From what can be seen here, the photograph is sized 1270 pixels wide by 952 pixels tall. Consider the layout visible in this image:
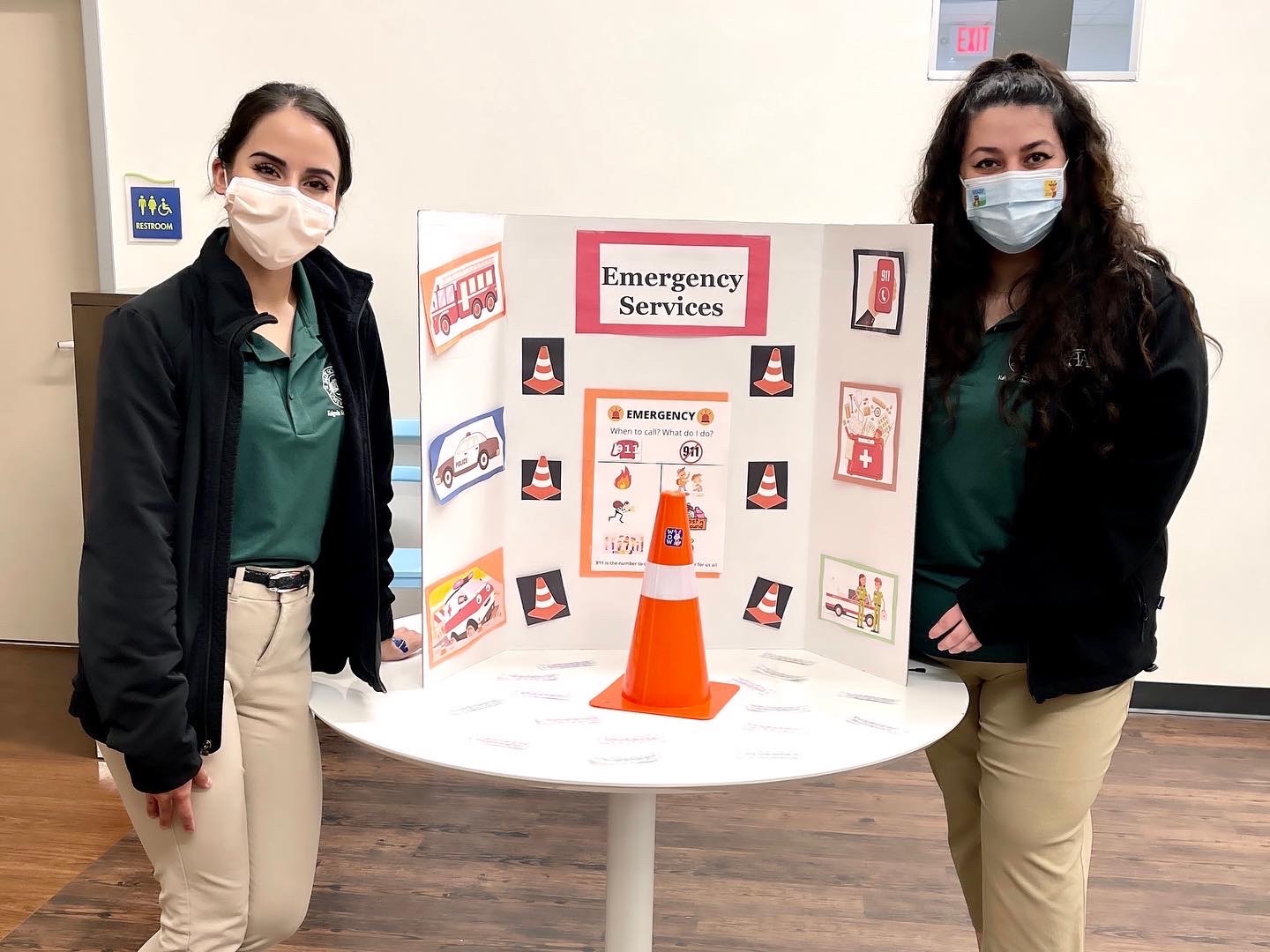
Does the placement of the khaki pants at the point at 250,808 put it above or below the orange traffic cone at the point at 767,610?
below

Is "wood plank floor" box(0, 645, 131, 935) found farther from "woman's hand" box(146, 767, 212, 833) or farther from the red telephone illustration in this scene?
the red telephone illustration

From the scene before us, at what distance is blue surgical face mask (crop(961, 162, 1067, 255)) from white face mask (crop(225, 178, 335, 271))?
3.25ft

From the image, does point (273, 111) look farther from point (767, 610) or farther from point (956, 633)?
point (956, 633)

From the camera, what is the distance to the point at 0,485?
4094 mm

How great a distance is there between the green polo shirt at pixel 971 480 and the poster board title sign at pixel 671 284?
33 cm

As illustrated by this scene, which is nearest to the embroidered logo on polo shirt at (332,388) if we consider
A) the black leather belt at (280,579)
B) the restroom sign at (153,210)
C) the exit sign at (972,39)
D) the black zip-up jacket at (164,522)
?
the black zip-up jacket at (164,522)

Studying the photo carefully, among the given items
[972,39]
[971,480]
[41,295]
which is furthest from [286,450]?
[41,295]

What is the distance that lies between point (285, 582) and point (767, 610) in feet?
2.50

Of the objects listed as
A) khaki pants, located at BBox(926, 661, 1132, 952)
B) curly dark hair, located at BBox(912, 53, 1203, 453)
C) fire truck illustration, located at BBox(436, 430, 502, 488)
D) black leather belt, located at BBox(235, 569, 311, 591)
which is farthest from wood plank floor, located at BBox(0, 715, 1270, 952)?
curly dark hair, located at BBox(912, 53, 1203, 453)

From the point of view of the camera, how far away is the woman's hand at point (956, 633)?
1.56 metres

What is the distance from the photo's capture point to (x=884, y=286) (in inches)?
60.9

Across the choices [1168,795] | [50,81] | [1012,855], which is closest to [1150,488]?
[1012,855]

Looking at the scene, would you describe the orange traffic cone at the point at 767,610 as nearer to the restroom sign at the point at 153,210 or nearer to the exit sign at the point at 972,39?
the exit sign at the point at 972,39

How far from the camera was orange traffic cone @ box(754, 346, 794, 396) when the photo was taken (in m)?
1.65
